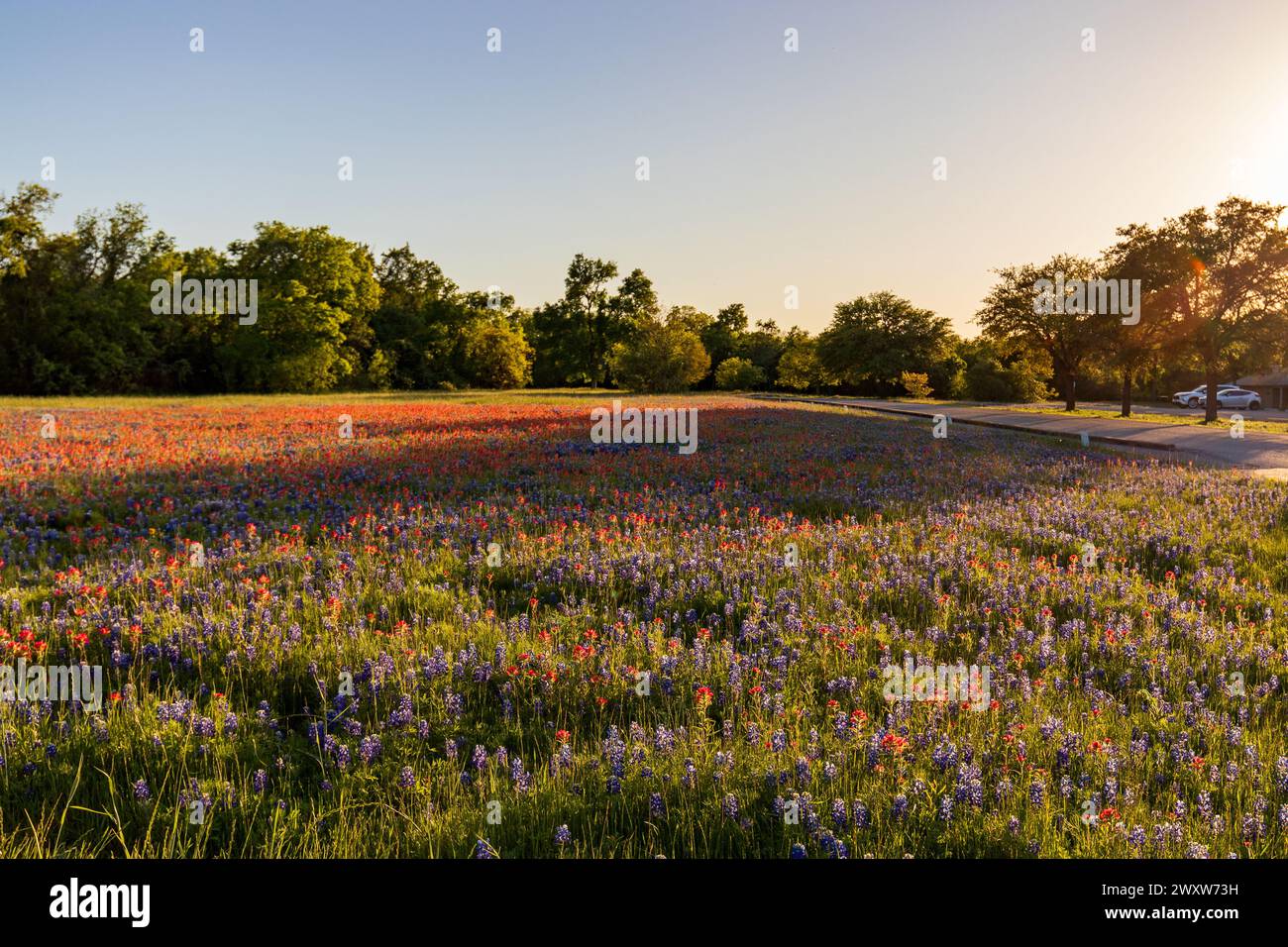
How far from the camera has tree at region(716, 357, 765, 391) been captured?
8762 centimetres

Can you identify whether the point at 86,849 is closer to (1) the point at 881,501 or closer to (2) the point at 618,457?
(1) the point at 881,501

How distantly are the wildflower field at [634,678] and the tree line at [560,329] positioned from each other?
41.5 metres

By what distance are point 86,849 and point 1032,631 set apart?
567 centimetres

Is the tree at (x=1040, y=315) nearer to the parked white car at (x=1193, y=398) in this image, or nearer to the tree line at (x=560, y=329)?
the tree line at (x=560, y=329)

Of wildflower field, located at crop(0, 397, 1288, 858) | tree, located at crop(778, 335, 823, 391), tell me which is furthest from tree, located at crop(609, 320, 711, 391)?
wildflower field, located at crop(0, 397, 1288, 858)

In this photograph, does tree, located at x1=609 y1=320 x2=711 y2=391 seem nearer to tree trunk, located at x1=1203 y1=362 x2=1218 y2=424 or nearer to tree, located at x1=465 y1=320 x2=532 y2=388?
tree, located at x1=465 y1=320 x2=532 y2=388

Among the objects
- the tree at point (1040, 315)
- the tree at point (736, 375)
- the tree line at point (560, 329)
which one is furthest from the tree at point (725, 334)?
the tree at point (1040, 315)

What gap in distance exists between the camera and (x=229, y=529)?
7.99m

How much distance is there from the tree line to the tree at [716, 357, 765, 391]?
260 mm

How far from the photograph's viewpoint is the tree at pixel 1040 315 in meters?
52.4

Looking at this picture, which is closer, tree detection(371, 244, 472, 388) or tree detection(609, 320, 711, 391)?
tree detection(609, 320, 711, 391)

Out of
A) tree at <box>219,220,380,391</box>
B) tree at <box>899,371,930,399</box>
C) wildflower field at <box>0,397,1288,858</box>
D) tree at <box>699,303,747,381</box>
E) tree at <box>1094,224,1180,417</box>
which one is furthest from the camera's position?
tree at <box>699,303,747,381</box>

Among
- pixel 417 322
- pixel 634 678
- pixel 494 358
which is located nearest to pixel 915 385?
pixel 494 358
